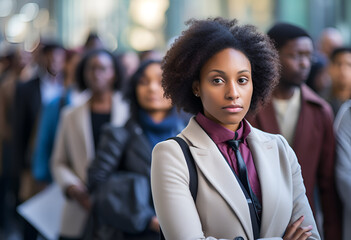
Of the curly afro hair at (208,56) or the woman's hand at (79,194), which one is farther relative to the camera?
the woman's hand at (79,194)

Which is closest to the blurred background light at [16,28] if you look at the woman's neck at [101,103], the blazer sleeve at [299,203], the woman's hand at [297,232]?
the woman's neck at [101,103]

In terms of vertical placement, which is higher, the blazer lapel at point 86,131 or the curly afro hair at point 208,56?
the curly afro hair at point 208,56

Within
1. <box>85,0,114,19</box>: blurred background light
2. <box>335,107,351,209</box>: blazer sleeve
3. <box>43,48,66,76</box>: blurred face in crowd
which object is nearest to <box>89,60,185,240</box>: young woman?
<box>335,107,351,209</box>: blazer sleeve

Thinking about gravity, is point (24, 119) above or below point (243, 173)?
below

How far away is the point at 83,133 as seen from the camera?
498 centimetres

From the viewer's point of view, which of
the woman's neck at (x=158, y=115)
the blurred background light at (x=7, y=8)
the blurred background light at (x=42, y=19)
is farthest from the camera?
the blurred background light at (x=7, y=8)

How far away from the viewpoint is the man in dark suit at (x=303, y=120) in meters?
3.05

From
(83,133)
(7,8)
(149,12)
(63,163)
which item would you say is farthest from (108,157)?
(7,8)

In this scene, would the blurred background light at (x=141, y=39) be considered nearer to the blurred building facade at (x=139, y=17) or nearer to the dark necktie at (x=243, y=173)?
the blurred building facade at (x=139, y=17)

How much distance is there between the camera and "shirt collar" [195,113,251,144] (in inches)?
88.0

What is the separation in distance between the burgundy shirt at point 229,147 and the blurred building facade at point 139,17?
43 centimetres

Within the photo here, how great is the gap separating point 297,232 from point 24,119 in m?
5.31

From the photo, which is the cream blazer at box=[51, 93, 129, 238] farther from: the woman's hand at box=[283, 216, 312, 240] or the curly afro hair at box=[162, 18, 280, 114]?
the woman's hand at box=[283, 216, 312, 240]

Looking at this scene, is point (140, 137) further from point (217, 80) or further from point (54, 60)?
point (54, 60)
